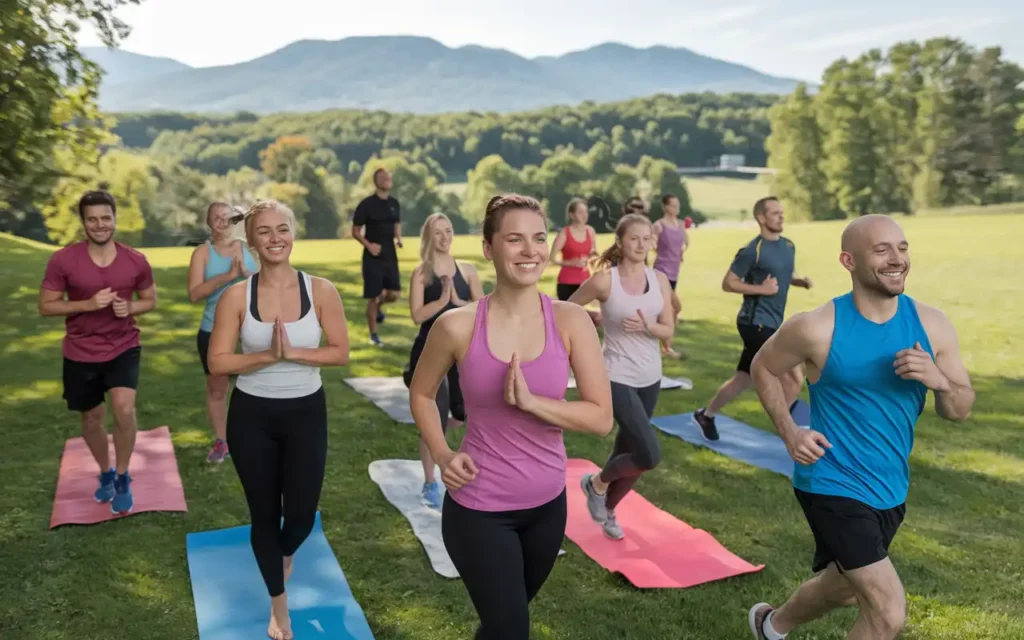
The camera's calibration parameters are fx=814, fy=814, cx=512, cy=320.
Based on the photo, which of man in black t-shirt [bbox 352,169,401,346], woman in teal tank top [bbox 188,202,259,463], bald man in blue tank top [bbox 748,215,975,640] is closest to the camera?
bald man in blue tank top [bbox 748,215,975,640]

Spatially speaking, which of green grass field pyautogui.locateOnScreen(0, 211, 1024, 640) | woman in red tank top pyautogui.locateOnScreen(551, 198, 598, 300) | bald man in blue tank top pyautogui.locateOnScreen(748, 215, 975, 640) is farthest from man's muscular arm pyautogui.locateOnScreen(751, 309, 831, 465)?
woman in red tank top pyautogui.locateOnScreen(551, 198, 598, 300)

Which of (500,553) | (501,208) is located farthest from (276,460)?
(501,208)

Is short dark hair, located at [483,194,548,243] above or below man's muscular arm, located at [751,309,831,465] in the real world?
above

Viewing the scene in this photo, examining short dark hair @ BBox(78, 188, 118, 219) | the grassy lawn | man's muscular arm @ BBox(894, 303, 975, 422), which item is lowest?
the grassy lawn

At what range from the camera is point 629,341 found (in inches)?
212

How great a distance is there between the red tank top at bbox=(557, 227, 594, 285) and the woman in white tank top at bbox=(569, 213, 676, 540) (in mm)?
4812

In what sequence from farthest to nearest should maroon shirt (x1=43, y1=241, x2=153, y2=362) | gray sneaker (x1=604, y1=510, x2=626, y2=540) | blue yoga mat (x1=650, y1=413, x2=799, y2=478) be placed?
1. blue yoga mat (x1=650, y1=413, x2=799, y2=478)
2. gray sneaker (x1=604, y1=510, x2=626, y2=540)
3. maroon shirt (x1=43, y1=241, x2=153, y2=362)

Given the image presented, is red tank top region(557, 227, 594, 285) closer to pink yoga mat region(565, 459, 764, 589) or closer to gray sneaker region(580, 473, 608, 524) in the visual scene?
pink yoga mat region(565, 459, 764, 589)

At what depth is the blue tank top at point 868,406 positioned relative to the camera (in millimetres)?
3162

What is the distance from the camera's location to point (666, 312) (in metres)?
5.46

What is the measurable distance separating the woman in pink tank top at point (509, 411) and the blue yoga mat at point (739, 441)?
4.57m

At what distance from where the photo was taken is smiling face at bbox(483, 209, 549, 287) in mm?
2865

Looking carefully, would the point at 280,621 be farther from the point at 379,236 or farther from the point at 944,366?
the point at 379,236

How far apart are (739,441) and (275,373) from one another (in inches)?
209
